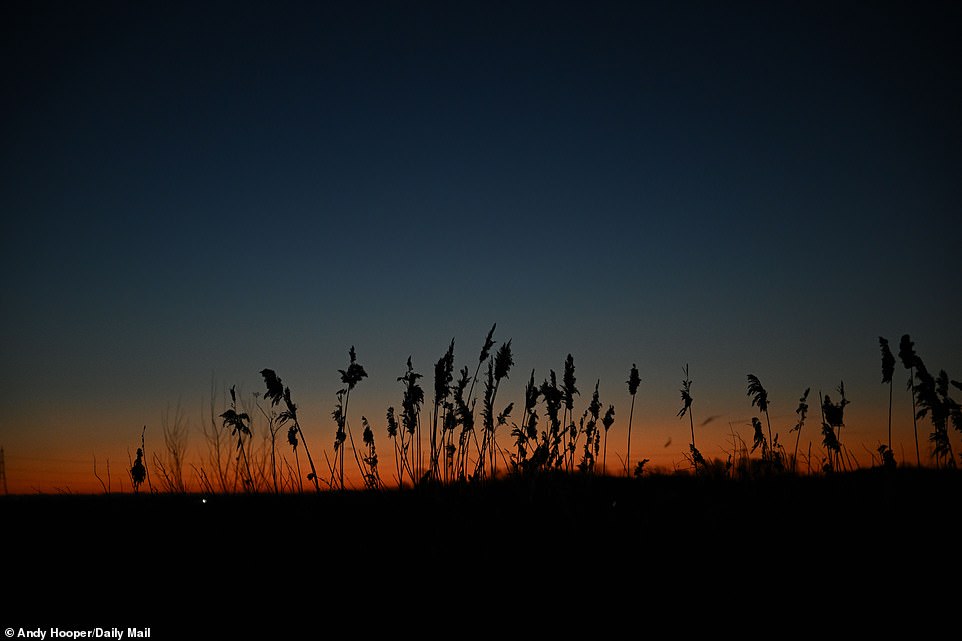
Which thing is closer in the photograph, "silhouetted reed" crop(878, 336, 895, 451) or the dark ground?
the dark ground

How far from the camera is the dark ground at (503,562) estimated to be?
10.7 ft

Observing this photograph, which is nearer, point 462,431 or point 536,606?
point 536,606

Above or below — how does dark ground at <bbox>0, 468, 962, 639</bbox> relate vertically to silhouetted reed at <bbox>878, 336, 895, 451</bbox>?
below

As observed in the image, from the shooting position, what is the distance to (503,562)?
150 inches

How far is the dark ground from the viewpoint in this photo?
3.25 m

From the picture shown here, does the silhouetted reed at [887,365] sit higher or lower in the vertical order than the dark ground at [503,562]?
higher

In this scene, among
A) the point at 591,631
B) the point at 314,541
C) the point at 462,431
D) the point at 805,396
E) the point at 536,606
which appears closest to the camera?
the point at 591,631

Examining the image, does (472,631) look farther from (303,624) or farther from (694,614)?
(694,614)

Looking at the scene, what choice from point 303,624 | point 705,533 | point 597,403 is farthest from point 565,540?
point 597,403

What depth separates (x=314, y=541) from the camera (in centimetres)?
464

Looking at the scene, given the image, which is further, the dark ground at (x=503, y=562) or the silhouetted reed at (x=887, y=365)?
the silhouetted reed at (x=887, y=365)

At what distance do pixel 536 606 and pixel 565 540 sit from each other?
0.89 meters

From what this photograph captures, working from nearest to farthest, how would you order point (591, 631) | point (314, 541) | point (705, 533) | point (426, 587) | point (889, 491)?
point (591, 631) < point (426, 587) < point (705, 533) < point (314, 541) < point (889, 491)

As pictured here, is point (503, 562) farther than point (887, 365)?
No
